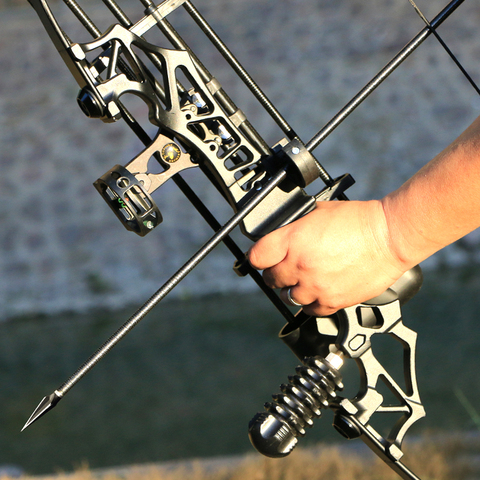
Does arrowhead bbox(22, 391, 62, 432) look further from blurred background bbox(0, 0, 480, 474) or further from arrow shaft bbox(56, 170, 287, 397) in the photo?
blurred background bbox(0, 0, 480, 474)

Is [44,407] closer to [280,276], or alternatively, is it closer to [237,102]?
[280,276]

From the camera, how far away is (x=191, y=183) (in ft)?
12.4

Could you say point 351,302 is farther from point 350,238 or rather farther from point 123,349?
point 123,349

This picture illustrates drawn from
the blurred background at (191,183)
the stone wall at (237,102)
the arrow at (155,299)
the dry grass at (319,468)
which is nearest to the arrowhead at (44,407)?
the arrow at (155,299)

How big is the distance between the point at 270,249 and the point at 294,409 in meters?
0.23

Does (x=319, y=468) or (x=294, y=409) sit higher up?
(x=294, y=409)

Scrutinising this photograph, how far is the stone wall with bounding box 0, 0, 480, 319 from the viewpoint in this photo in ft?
11.8

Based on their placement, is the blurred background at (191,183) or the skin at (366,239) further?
the blurred background at (191,183)

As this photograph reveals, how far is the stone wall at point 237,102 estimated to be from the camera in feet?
11.8

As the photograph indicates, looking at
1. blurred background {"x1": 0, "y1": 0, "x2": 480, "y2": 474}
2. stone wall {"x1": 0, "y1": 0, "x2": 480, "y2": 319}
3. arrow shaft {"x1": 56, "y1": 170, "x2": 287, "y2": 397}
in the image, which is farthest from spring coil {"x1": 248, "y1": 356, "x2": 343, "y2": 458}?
stone wall {"x1": 0, "y1": 0, "x2": 480, "y2": 319}

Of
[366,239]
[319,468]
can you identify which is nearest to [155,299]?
[366,239]

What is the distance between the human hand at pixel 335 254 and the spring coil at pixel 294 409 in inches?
3.9

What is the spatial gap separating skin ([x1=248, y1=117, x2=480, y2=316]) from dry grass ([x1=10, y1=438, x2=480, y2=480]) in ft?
2.85

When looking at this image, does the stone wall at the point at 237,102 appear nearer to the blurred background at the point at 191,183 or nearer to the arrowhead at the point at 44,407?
the blurred background at the point at 191,183
